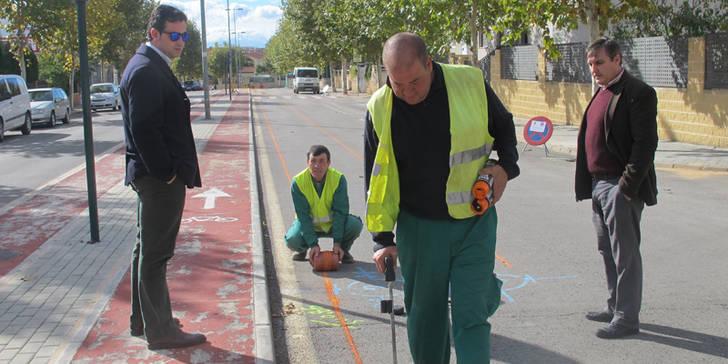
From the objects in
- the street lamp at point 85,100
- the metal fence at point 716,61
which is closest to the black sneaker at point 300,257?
the street lamp at point 85,100

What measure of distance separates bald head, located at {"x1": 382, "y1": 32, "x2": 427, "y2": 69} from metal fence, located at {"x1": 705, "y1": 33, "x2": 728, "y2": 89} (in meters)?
14.5

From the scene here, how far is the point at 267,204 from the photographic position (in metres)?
10.1

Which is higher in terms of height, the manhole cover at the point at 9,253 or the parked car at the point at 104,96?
the parked car at the point at 104,96

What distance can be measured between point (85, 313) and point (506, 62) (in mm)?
25516

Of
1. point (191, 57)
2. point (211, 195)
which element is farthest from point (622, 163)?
point (191, 57)

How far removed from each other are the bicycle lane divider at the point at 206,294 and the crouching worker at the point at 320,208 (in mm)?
590

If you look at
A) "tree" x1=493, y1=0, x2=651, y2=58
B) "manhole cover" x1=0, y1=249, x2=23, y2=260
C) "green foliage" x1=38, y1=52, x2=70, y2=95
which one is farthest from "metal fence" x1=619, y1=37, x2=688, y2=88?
"green foliage" x1=38, y1=52, x2=70, y2=95

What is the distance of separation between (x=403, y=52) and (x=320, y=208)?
3685 mm

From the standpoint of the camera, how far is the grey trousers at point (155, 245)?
13.6 ft

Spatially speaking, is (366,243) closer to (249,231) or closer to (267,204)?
(249,231)

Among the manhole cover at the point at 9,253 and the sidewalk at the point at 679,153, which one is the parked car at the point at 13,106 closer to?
the sidewalk at the point at 679,153

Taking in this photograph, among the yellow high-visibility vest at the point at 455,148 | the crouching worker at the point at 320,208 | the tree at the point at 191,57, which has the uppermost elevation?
the tree at the point at 191,57

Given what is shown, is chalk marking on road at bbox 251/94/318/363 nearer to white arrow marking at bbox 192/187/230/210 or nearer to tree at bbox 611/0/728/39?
white arrow marking at bbox 192/187/230/210

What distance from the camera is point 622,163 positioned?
4566 mm
